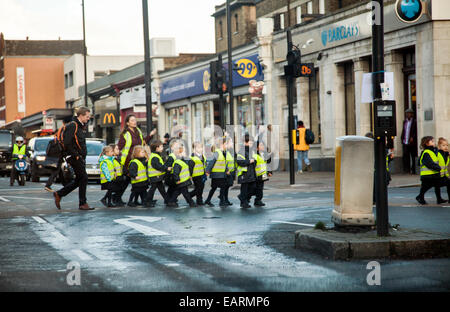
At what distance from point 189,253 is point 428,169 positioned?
739 centimetres

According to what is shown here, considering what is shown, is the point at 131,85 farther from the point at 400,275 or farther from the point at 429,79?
the point at 400,275

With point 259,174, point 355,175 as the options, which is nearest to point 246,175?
point 259,174

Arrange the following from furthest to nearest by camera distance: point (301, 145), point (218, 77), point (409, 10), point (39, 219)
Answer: point (301, 145)
point (218, 77)
point (409, 10)
point (39, 219)

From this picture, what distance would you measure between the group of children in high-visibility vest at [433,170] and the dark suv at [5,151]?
2594cm

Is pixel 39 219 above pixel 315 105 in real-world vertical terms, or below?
below

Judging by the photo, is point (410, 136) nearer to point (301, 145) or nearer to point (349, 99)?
point (349, 99)

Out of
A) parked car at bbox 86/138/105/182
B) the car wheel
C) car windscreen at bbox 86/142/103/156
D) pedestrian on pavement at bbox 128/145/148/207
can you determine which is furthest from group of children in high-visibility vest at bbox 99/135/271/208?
the car wheel

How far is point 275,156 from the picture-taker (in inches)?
1248

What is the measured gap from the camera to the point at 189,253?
28.9 ft

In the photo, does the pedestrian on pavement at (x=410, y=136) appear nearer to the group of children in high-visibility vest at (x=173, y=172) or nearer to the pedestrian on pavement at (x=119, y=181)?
the group of children in high-visibility vest at (x=173, y=172)

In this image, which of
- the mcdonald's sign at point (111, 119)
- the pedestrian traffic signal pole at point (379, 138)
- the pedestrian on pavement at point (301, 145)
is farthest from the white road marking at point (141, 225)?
the mcdonald's sign at point (111, 119)

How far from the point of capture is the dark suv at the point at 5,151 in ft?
121

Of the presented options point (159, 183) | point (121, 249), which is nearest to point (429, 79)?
point (159, 183)

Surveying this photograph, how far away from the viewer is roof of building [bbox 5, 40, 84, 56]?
342 ft
